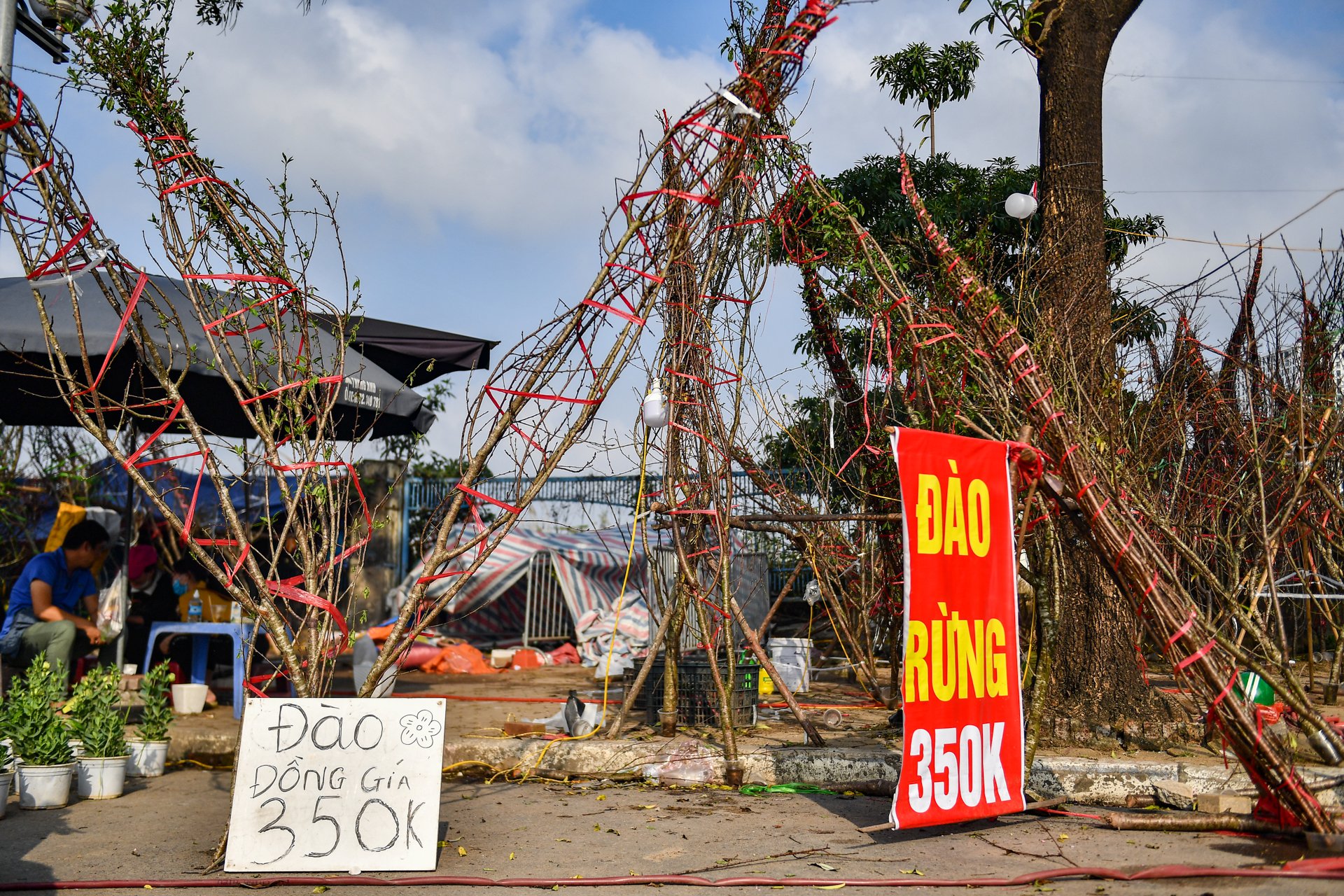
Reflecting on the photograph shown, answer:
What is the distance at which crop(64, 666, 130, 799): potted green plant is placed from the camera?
5.29m

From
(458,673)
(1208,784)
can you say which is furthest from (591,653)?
(1208,784)

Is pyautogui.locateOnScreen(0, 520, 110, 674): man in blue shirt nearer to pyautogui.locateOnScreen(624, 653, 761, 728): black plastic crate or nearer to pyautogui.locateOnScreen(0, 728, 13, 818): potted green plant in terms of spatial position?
pyautogui.locateOnScreen(0, 728, 13, 818): potted green plant

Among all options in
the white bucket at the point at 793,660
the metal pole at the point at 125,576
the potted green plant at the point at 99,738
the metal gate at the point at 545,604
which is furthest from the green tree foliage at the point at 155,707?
the metal gate at the point at 545,604

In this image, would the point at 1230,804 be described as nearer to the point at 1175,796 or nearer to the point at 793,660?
the point at 1175,796

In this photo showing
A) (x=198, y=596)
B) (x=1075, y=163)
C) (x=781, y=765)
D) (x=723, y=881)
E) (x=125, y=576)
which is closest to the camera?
(x=723, y=881)

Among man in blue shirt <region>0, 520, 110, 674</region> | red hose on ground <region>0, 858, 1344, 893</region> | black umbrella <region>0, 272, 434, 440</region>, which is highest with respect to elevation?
black umbrella <region>0, 272, 434, 440</region>

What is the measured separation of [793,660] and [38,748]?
17.5 feet

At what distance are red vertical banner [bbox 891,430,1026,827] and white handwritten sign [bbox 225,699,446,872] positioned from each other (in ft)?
6.01

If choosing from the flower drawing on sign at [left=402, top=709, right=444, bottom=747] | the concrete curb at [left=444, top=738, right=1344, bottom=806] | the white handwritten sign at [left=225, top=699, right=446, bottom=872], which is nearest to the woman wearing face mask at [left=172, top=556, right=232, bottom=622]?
the concrete curb at [left=444, top=738, right=1344, bottom=806]

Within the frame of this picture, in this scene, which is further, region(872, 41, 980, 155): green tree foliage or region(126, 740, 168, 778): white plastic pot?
region(872, 41, 980, 155): green tree foliage

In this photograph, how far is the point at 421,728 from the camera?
4.05m

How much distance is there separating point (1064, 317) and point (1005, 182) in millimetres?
6387

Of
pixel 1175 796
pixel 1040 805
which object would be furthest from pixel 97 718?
pixel 1175 796

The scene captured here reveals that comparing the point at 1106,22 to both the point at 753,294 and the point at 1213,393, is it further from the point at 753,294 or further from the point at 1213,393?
the point at 753,294
